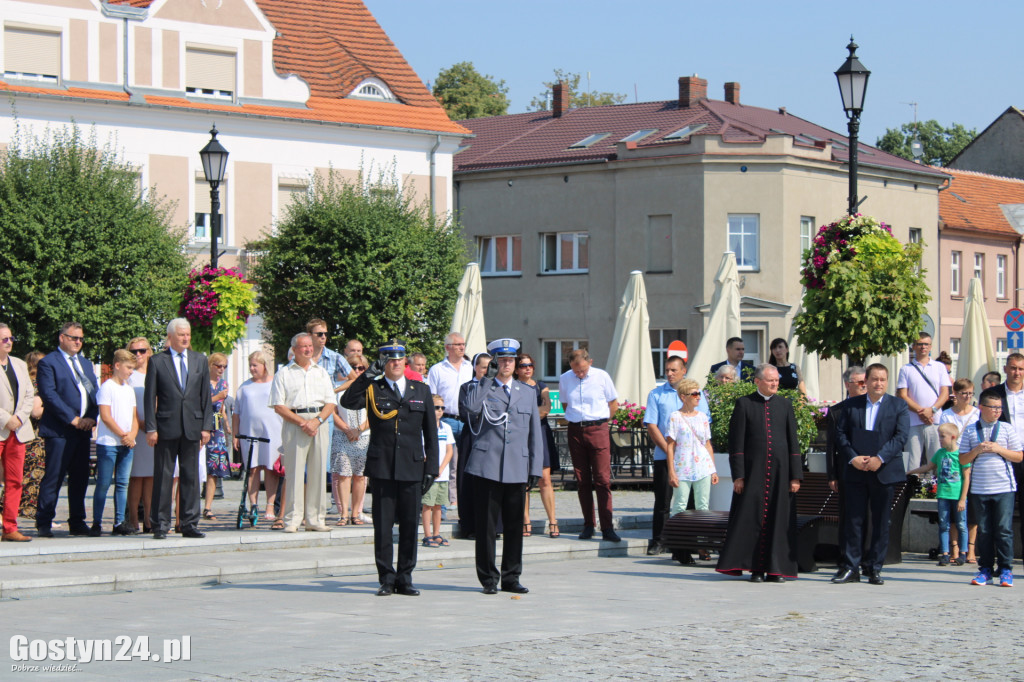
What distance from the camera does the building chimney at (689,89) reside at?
4816cm

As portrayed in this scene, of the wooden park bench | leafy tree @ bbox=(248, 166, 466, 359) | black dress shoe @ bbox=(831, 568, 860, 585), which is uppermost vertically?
leafy tree @ bbox=(248, 166, 466, 359)

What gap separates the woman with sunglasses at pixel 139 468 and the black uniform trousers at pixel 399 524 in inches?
129

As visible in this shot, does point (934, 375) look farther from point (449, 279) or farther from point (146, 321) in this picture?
point (449, 279)

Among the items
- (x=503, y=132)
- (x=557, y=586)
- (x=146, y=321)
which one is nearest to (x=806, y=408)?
Result: (x=557, y=586)

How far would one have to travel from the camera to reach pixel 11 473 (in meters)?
12.9

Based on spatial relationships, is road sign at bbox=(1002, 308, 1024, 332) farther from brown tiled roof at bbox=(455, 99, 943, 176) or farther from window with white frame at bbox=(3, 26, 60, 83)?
window with white frame at bbox=(3, 26, 60, 83)

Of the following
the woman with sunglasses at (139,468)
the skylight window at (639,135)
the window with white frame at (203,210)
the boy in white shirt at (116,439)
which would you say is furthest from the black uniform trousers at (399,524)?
the skylight window at (639,135)

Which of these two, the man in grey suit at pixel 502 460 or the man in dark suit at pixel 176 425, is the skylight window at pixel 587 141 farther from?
the man in grey suit at pixel 502 460

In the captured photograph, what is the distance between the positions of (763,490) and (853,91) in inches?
271

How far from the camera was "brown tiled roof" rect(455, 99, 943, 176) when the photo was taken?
45.4 meters

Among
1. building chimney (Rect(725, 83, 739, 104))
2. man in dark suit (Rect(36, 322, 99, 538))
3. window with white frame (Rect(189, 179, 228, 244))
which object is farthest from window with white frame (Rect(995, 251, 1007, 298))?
man in dark suit (Rect(36, 322, 99, 538))

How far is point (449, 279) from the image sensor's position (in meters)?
32.6

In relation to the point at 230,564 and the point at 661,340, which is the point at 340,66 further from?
the point at 230,564

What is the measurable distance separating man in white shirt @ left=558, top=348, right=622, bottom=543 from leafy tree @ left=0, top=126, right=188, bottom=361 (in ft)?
42.3
